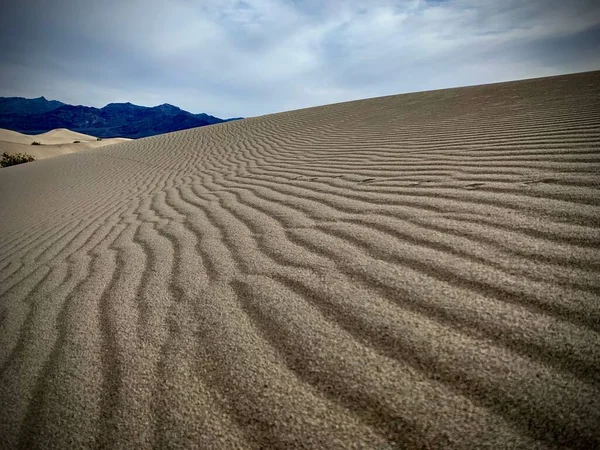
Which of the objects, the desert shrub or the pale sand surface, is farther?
the desert shrub

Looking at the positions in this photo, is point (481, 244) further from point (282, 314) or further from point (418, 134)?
point (418, 134)

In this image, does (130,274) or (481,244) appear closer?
(481,244)

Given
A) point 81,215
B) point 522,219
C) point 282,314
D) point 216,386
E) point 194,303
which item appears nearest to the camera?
point 216,386

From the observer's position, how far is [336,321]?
1192 mm

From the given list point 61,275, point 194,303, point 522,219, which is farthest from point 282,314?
point 61,275

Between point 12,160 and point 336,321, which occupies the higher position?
point 12,160

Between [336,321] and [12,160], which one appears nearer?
[336,321]

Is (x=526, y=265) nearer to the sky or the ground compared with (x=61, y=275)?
nearer to the sky

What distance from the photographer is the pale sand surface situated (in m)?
0.84

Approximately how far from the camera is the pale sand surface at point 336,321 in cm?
84

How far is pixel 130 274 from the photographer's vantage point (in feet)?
6.42

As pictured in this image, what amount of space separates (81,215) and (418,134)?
4.99 meters

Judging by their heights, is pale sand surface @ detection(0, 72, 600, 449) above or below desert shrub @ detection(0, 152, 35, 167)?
below

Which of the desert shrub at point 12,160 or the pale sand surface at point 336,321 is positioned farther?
the desert shrub at point 12,160
